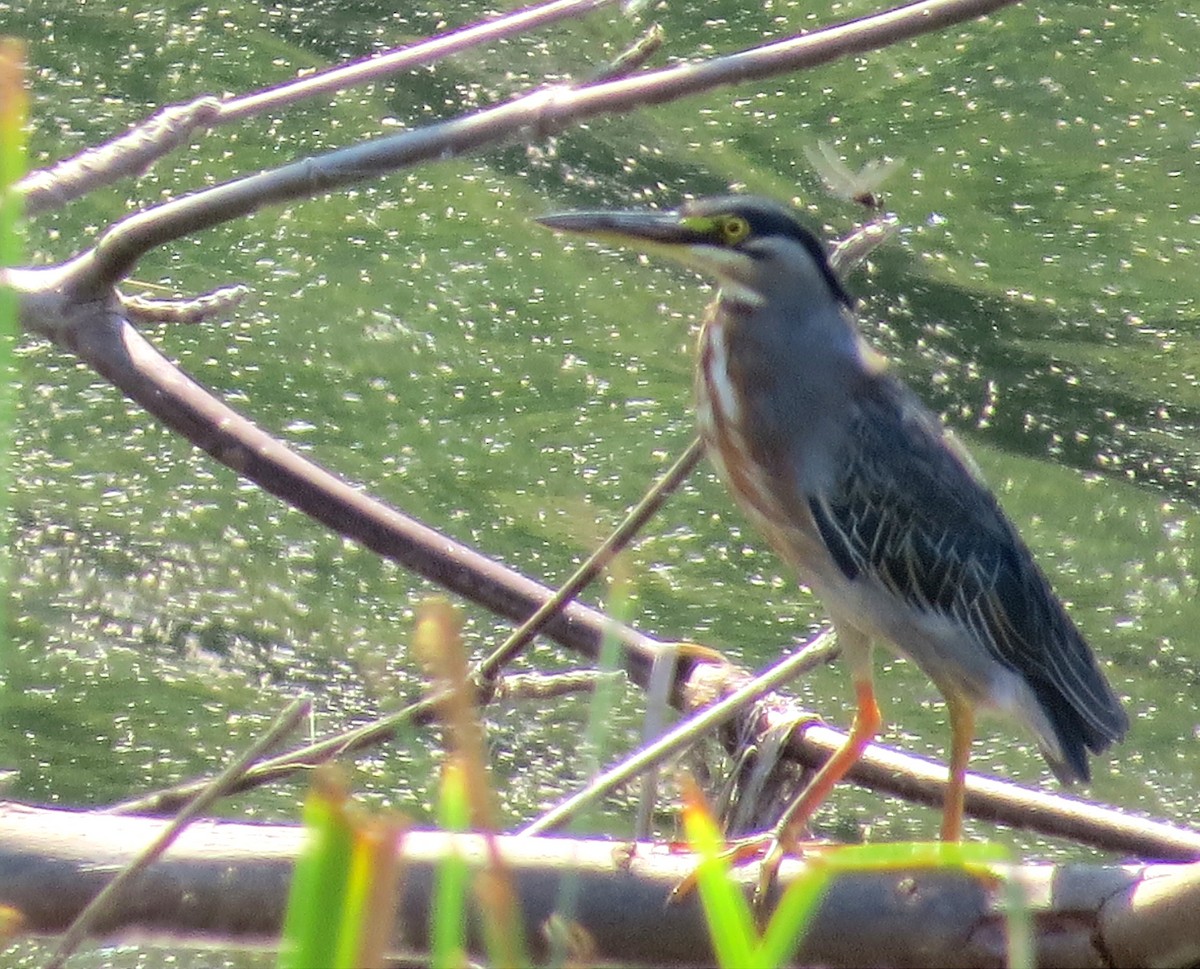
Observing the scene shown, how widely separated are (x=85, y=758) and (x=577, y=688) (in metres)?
1.40

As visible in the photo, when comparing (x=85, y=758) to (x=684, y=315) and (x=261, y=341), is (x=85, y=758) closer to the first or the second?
(x=261, y=341)

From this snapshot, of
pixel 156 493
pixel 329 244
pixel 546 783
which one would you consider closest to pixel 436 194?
pixel 329 244

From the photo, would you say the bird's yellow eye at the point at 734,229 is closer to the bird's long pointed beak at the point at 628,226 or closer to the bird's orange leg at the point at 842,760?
the bird's long pointed beak at the point at 628,226

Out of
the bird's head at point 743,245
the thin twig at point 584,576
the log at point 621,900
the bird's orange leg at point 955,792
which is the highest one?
the bird's head at point 743,245

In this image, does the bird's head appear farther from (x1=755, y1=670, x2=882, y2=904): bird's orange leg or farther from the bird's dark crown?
(x1=755, y1=670, x2=882, y2=904): bird's orange leg

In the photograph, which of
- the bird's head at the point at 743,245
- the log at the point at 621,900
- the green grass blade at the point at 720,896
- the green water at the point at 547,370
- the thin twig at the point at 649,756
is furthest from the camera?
the green water at the point at 547,370

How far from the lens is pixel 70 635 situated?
11.3 feet

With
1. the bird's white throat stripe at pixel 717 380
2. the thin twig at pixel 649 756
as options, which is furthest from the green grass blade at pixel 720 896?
the bird's white throat stripe at pixel 717 380

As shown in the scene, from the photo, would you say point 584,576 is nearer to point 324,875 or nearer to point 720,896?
point 720,896

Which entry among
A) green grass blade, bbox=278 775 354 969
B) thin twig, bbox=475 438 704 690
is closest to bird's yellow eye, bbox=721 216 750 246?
thin twig, bbox=475 438 704 690

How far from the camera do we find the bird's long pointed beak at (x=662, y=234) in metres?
2.06

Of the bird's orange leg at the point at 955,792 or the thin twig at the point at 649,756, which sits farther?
the bird's orange leg at the point at 955,792

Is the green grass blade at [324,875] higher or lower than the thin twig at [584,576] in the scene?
lower

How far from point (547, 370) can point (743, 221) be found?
2.05 metres
